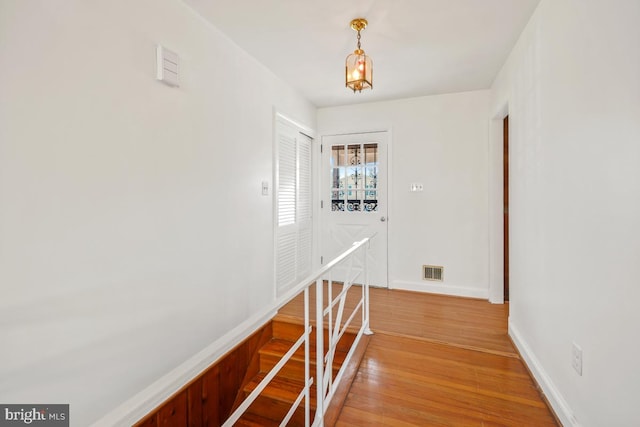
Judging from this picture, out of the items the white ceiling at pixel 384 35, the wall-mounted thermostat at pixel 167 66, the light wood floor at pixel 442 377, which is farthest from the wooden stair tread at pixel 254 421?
the white ceiling at pixel 384 35

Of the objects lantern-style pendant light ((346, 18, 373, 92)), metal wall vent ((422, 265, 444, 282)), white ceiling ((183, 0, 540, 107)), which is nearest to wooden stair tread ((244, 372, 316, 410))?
metal wall vent ((422, 265, 444, 282))

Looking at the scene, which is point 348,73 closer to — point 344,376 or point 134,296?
point 134,296

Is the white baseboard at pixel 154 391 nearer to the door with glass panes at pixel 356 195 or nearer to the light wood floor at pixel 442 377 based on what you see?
the light wood floor at pixel 442 377

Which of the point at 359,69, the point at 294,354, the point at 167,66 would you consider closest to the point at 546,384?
the point at 294,354

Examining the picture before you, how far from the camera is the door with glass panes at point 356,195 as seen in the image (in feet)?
13.2

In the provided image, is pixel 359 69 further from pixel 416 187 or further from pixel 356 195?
pixel 356 195

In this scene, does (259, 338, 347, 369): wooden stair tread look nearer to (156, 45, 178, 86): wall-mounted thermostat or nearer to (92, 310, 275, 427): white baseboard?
(92, 310, 275, 427): white baseboard

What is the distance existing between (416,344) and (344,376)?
75cm

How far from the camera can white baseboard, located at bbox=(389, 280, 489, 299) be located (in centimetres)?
362

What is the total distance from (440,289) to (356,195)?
5.08 ft

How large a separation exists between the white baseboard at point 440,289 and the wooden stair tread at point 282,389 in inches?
70.9

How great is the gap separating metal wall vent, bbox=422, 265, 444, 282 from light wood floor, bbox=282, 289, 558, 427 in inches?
27.9

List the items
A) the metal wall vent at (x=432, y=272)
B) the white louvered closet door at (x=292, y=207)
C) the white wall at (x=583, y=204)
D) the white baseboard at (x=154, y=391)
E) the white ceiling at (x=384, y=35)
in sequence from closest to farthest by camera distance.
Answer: the white baseboard at (x=154, y=391) < the white wall at (x=583, y=204) < the white ceiling at (x=384, y=35) < the white louvered closet door at (x=292, y=207) < the metal wall vent at (x=432, y=272)

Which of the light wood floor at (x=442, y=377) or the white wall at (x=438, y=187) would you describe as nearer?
the light wood floor at (x=442, y=377)
